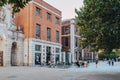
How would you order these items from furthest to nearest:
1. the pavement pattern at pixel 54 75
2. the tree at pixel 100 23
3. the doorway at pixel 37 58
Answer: the doorway at pixel 37 58
the pavement pattern at pixel 54 75
the tree at pixel 100 23

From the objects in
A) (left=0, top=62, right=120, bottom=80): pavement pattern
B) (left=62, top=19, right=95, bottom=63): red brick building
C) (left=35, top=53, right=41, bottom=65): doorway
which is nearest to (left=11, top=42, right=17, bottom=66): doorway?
(left=35, top=53, right=41, bottom=65): doorway

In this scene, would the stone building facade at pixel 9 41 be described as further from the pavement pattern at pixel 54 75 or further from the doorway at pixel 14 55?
the pavement pattern at pixel 54 75

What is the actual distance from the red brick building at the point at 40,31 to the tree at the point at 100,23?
61.0 ft

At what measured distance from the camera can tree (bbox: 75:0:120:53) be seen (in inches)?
803

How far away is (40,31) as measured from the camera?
47.6 m

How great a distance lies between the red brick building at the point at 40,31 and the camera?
44375 millimetres

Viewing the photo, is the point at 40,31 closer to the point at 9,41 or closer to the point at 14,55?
the point at 14,55

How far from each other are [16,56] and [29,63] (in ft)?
8.20

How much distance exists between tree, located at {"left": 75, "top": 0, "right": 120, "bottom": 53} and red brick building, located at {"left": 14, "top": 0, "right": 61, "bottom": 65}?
18.6 metres

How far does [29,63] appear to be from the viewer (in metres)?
43.9

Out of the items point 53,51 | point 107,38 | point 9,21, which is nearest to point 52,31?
point 53,51

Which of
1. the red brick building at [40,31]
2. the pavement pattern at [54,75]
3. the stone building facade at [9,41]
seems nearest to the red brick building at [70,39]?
the red brick building at [40,31]

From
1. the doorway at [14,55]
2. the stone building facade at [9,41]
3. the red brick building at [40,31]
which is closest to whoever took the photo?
the stone building facade at [9,41]

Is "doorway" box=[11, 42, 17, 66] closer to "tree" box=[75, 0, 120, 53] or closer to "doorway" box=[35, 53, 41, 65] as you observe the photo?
"doorway" box=[35, 53, 41, 65]
